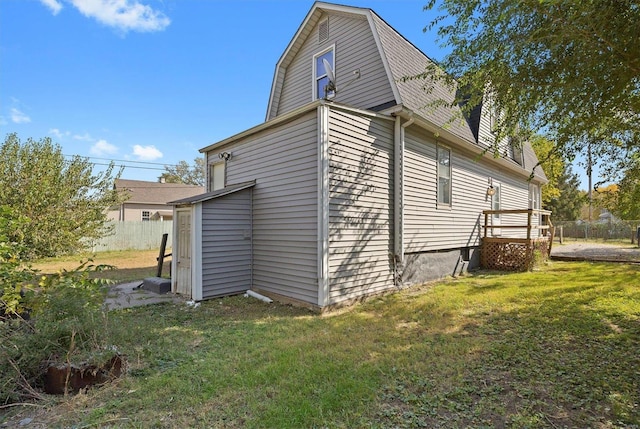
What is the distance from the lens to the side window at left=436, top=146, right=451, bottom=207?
8.72m

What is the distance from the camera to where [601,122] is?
152 inches

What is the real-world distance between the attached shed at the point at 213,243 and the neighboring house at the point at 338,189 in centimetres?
2

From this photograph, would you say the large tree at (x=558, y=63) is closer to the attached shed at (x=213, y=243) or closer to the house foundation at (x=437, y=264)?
the house foundation at (x=437, y=264)

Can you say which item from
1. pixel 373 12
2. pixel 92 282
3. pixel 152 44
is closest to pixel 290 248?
pixel 92 282

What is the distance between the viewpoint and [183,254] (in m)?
7.01

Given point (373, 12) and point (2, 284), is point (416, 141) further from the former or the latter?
point (2, 284)

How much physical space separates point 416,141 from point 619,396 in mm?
6081

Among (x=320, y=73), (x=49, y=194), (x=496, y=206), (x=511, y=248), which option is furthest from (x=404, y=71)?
(x=49, y=194)

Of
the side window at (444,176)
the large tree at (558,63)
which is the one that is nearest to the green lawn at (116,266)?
the side window at (444,176)

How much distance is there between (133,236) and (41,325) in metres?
17.5

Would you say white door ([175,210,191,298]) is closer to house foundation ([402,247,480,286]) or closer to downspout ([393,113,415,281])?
downspout ([393,113,415,281])

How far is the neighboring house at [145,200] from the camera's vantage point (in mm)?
26891

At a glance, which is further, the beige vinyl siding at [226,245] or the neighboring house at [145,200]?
the neighboring house at [145,200]

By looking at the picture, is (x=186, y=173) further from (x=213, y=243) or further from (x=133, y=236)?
(x=213, y=243)
